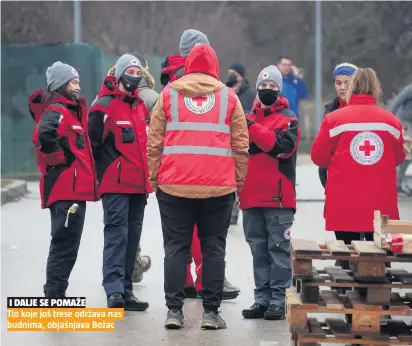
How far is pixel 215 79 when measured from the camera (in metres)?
8.90

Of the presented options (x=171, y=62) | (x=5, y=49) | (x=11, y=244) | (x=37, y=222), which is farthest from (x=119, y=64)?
(x=5, y=49)

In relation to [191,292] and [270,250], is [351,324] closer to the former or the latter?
[270,250]

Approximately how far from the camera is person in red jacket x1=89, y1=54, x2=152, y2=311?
9602mm

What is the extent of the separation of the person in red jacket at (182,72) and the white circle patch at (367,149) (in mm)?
1600

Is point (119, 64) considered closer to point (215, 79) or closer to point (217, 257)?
point (215, 79)

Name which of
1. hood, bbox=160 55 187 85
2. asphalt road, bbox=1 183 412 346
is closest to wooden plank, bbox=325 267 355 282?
asphalt road, bbox=1 183 412 346

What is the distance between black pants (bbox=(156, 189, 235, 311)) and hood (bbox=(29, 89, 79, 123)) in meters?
1.14

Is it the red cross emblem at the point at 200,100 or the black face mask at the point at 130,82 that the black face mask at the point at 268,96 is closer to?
the red cross emblem at the point at 200,100

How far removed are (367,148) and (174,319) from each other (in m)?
1.81

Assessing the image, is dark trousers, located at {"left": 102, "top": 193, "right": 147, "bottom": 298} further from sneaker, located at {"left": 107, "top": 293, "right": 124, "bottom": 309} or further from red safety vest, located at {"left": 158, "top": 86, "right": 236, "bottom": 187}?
red safety vest, located at {"left": 158, "top": 86, "right": 236, "bottom": 187}

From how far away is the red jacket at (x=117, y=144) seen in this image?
9602mm

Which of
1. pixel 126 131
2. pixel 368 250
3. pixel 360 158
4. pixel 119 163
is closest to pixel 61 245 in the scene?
pixel 119 163

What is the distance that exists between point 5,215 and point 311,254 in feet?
31.7

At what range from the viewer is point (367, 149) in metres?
9.06
